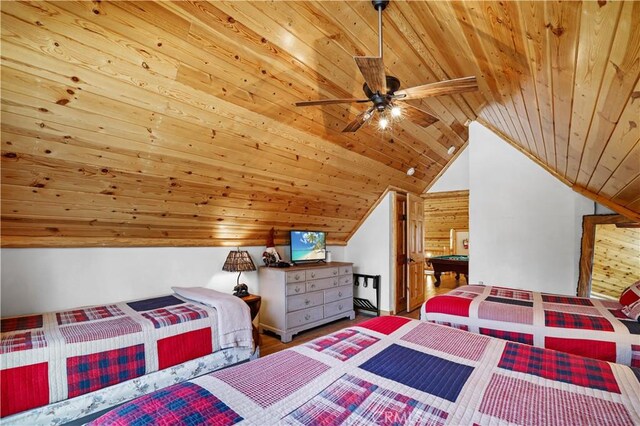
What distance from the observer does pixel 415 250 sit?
5090mm

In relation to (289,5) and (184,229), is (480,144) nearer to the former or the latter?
(289,5)

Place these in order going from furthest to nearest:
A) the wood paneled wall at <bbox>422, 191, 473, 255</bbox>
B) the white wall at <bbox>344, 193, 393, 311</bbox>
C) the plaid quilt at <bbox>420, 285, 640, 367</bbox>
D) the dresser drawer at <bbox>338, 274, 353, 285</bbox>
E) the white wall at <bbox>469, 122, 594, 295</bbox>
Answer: the wood paneled wall at <bbox>422, 191, 473, 255</bbox> → the white wall at <bbox>344, 193, 393, 311</bbox> → the dresser drawer at <bbox>338, 274, 353, 285</bbox> → the white wall at <bbox>469, 122, 594, 295</bbox> → the plaid quilt at <bbox>420, 285, 640, 367</bbox>

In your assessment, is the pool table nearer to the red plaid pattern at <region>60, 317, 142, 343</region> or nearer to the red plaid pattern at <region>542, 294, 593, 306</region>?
the red plaid pattern at <region>542, 294, 593, 306</region>

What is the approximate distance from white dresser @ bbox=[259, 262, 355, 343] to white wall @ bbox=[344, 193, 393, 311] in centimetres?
67

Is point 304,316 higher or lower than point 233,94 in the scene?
lower

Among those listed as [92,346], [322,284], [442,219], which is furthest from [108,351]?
[442,219]

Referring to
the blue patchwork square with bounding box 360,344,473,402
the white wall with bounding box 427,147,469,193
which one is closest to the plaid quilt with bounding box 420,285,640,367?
the blue patchwork square with bounding box 360,344,473,402

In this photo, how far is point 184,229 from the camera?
10.5 feet

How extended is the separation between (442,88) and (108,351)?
2559mm

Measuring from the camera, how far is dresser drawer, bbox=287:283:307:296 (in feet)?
12.0

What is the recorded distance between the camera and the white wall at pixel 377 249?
15.2ft

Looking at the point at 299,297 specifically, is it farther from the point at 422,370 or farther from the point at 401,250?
the point at 422,370

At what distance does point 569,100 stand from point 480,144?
3.14 meters

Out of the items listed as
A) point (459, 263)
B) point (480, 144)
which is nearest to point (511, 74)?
point (480, 144)
